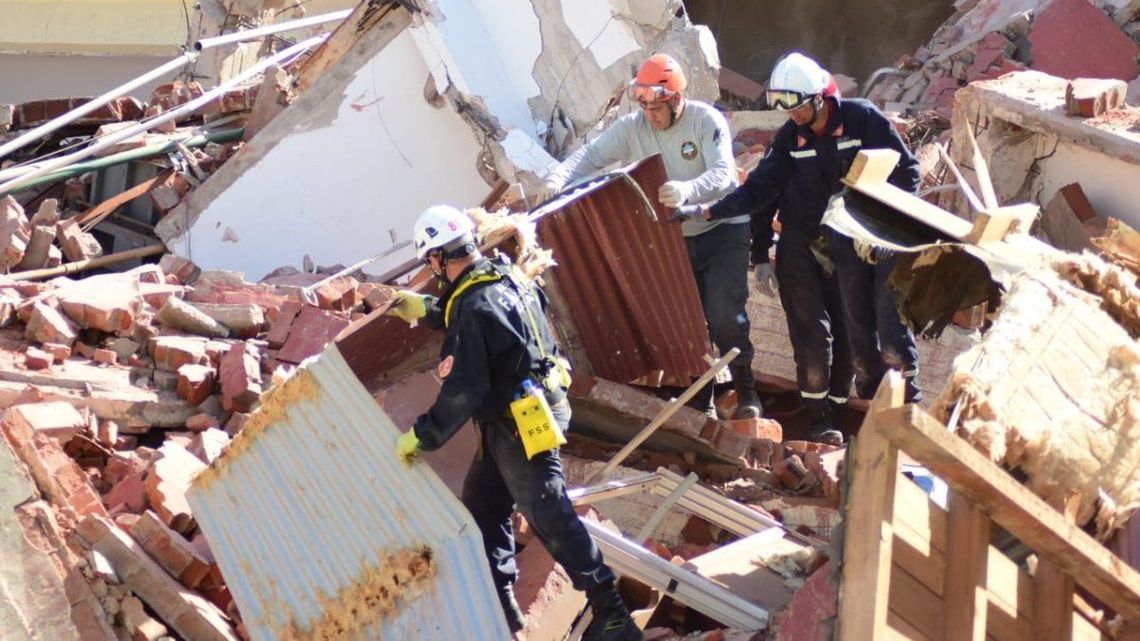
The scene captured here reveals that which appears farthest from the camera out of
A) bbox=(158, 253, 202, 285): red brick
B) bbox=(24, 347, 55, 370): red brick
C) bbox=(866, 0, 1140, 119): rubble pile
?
bbox=(866, 0, 1140, 119): rubble pile

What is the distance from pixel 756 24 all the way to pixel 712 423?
1241 centimetres

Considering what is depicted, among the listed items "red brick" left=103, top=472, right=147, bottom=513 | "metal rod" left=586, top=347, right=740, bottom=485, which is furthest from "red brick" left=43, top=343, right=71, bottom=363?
"metal rod" left=586, top=347, right=740, bottom=485

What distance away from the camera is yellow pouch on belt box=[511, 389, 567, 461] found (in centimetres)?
510

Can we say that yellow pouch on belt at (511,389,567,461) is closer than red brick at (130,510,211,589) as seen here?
Yes

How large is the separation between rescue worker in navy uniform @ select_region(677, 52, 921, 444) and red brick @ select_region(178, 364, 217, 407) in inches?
99.4

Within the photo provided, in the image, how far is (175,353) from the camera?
754 cm

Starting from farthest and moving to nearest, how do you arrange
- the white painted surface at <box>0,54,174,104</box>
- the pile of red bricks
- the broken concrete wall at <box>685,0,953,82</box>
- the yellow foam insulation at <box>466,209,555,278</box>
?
the broken concrete wall at <box>685,0,953,82</box>
the white painted surface at <box>0,54,174,104</box>
the pile of red bricks
the yellow foam insulation at <box>466,209,555,278</box>

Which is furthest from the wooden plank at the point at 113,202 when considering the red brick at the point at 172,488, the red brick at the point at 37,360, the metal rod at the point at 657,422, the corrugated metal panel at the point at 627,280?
the metal rod at the point at 657,422

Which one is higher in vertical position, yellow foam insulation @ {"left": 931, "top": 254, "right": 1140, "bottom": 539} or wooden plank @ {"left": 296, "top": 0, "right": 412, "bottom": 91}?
wooden plank @ {"left": 296, "top": 0, "right": 412, "bottom": 91}

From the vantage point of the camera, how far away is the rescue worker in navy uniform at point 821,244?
6.62m

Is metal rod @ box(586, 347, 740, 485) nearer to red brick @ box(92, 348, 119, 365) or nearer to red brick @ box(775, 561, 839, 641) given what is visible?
red brick @ box(775, 561, 839, 641)

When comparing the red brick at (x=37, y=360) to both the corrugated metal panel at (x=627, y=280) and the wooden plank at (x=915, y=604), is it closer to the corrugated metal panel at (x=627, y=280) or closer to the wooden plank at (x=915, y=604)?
the corrugated metal panel at (x=627, y=280)

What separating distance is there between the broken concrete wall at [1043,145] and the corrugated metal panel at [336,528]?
13.1 ft

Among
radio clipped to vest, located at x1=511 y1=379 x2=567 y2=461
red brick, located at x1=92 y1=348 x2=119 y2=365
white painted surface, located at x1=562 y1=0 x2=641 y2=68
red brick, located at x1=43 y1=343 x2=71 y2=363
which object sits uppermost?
white painted surface, located at x1=562 y1=0 x2=641 y2=68
